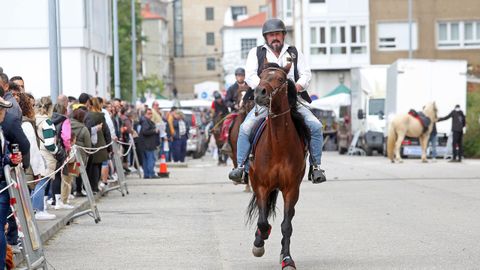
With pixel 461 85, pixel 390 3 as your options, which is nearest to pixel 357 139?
pixel 461 85

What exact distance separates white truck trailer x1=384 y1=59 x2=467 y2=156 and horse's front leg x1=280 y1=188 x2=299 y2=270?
3049cm

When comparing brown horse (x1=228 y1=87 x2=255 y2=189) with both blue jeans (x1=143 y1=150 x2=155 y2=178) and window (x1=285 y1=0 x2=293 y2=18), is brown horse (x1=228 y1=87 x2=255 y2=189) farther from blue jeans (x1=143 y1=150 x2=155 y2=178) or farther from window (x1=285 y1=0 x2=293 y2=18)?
window (x1=285 y1=0 x2=293 y2=18)

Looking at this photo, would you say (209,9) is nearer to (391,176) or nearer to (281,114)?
(391,176)

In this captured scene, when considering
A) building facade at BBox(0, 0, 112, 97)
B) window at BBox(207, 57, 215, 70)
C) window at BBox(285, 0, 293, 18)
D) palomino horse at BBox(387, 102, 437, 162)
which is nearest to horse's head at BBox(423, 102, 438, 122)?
palomino horse at BBox(387, 102, 437, 162)

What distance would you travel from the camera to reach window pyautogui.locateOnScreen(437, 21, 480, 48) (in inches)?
2968

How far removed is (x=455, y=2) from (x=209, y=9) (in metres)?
86.7

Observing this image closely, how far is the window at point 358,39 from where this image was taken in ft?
255

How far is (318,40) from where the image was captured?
7912 centimetres

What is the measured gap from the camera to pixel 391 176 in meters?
29.4

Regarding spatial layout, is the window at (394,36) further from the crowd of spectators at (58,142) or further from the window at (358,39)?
the crowd of spectators at (58,142)

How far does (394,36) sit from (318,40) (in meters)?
5.58

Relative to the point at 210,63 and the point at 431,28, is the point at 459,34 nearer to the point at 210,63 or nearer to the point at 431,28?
the point at 431,28

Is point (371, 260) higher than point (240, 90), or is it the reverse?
point (240, 90)

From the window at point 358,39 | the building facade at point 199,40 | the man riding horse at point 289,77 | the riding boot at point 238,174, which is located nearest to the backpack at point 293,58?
the man riding horse at point 289,77
